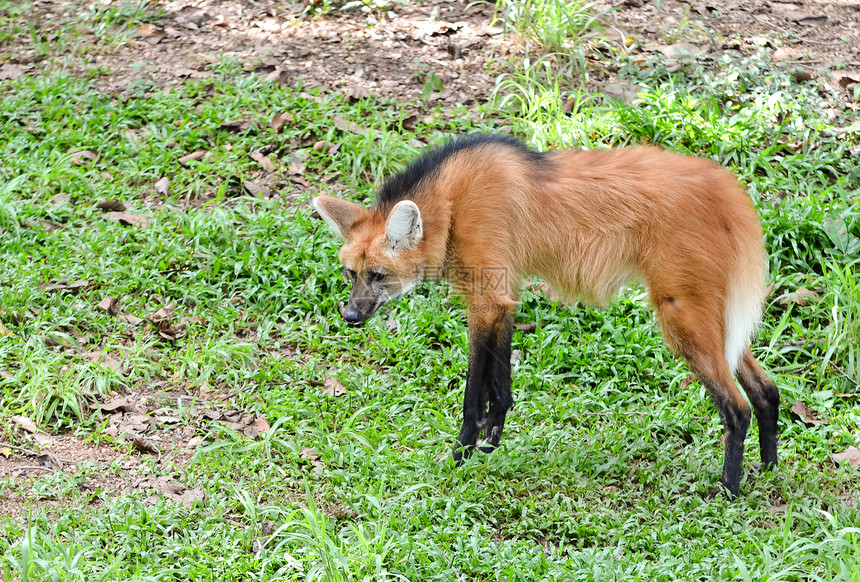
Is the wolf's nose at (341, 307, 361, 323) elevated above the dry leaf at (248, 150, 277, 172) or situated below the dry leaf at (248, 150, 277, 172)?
above

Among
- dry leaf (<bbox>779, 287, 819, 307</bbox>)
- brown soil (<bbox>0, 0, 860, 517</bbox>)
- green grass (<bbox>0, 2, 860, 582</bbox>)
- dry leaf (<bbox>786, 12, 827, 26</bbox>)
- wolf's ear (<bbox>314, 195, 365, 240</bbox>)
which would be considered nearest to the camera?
green grass (<bbox>0, 2, 860, 582</bbox>)

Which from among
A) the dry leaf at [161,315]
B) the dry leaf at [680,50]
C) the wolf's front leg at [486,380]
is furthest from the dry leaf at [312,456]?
the dry leaf at [680,50]

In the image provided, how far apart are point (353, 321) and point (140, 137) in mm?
3046

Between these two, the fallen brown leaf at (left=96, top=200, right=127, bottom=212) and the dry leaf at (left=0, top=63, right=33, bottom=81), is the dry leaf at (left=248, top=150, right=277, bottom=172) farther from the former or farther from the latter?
the dry leaf at (left=0, top=63, right=33, bottom=81)

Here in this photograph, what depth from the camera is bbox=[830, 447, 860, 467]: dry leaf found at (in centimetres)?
333

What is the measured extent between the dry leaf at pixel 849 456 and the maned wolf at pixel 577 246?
0.28 meters

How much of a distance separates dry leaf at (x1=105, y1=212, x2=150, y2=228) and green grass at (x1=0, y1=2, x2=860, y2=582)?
2.4 inches

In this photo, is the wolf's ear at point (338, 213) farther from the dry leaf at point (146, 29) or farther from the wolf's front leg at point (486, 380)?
the dry leaf at point (146, 29)

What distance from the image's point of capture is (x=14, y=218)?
15.5ft

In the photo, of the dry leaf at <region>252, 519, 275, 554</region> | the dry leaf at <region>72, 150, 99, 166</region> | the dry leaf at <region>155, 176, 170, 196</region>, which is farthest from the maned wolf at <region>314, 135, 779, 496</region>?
the dry leaf at <region>72, 150, 99, 166</region>

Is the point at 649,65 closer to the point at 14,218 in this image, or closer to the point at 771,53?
the point at 771,53

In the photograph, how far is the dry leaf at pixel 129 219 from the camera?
4906 millimetres

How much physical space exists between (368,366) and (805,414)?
212cm

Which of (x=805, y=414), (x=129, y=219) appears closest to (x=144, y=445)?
(x=129, y=219)
